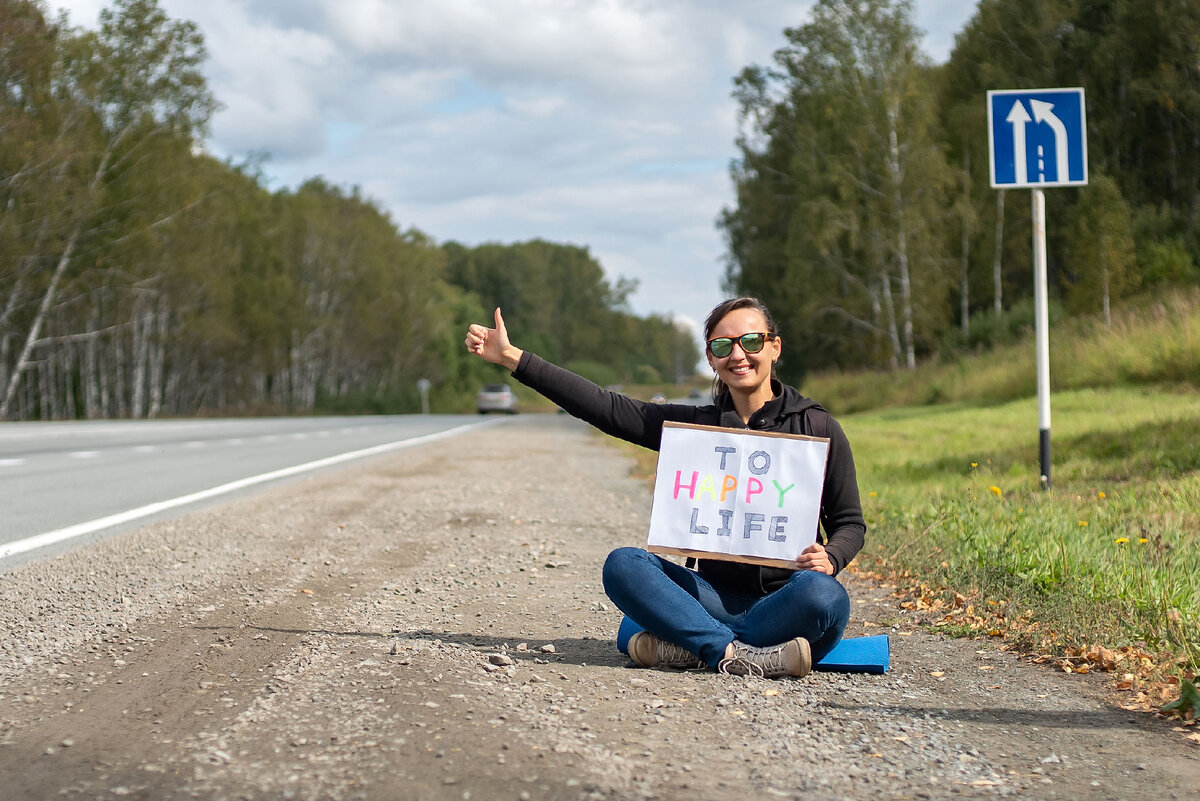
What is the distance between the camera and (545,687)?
4.34 m

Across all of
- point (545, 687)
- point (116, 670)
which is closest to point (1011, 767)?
point (545, 687)

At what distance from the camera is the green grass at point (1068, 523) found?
5434 millimetres

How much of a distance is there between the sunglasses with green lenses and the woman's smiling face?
0.02 metres

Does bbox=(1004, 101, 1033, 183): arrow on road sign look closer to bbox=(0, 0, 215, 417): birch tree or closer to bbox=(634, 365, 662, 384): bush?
bbox=(0, 0, 215, 417): birch tree

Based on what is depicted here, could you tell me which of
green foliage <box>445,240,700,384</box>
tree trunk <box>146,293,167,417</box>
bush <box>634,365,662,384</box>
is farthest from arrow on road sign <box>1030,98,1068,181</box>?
bush <box>634,365,662,384</box>

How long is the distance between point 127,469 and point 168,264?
3621 centimetres

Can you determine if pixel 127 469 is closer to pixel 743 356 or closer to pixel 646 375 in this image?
pixel 743 356

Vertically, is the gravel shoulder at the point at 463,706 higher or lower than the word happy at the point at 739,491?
lower

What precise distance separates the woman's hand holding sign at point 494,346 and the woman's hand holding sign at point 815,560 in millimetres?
1376

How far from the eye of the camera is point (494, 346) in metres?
4.77

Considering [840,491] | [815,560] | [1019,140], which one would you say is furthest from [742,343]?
[1019,140]

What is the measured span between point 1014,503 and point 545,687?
5.76 meters

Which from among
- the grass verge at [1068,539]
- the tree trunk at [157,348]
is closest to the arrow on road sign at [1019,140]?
the grass verge at [1068,539]

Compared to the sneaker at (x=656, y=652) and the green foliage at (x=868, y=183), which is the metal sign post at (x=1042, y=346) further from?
the green foliage at (x=868, y=183)
